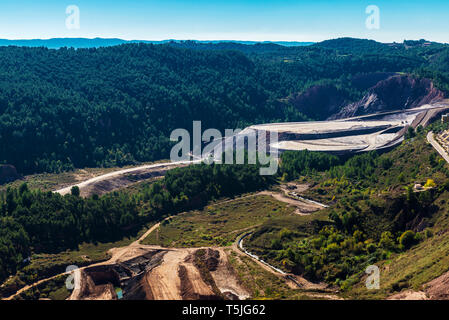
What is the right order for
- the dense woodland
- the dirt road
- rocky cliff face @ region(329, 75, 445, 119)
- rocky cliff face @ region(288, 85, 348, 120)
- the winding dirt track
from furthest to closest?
rocky cliff face @ region(288, 85, 348, 120), rocky cliff face @ region(329, 75, 445, 119), the dirt road, the dense woodland, the winding dirt track

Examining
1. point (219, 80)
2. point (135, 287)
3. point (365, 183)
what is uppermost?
point (219, 80)

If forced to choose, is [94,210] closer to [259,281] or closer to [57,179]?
[259,281]

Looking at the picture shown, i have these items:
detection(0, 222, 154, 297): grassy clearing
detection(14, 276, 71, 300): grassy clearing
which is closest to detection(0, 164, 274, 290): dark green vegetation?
detection(0, 222, 154, 297): grassy clearing

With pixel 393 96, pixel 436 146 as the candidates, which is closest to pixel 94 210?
pixel 436 146

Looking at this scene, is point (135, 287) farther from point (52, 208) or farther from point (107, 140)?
point (107, 140)

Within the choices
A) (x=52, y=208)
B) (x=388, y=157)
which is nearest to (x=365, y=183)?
(x=388, y=157)

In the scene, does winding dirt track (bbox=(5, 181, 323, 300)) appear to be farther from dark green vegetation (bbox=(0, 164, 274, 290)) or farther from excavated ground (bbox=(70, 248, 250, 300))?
dark green vegetation (bbox=(0, 164, 274, 290))
